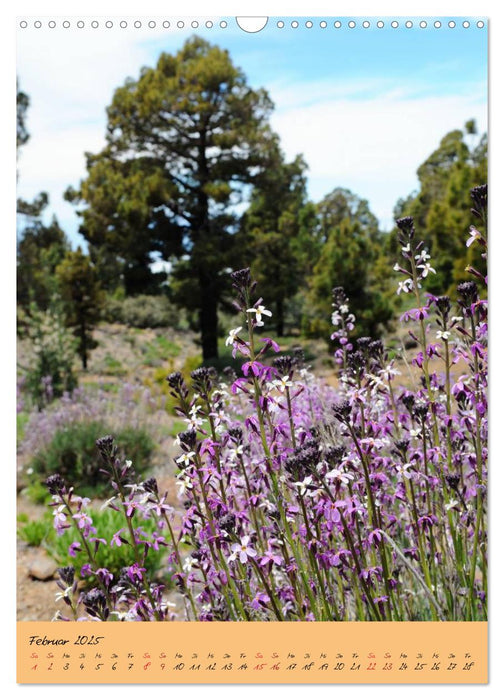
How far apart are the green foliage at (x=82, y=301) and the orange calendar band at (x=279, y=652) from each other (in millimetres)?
7010

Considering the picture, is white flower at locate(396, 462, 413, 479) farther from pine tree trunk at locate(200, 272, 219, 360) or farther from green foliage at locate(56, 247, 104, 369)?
green foliage at locate(56, 247, 104, 369)

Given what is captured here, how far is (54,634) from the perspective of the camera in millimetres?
3088

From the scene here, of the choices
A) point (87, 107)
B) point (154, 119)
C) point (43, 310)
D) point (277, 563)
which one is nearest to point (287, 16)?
point (87, 107)

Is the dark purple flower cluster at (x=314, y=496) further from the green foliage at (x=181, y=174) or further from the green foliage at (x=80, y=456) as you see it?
the green foliage at (x=80, y=456)

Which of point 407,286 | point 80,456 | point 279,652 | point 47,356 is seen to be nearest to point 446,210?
point 407,286

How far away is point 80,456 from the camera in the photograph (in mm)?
6996

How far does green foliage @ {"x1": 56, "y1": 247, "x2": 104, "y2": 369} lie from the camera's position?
9.59 m

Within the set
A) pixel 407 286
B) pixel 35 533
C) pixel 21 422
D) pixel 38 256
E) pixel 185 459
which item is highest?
pixel 38 256

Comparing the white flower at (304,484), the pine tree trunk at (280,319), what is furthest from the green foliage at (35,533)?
the pine tree trunk at (280,319)

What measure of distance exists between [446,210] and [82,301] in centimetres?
681

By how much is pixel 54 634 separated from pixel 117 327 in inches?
308

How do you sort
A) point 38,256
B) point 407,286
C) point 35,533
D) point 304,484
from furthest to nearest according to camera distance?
point 38,256 → point 35,533 → point 407,286 → point 304,484

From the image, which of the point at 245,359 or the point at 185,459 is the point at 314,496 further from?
the point at 245,359

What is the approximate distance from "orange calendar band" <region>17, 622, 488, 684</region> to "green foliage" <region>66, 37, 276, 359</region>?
367 cm
